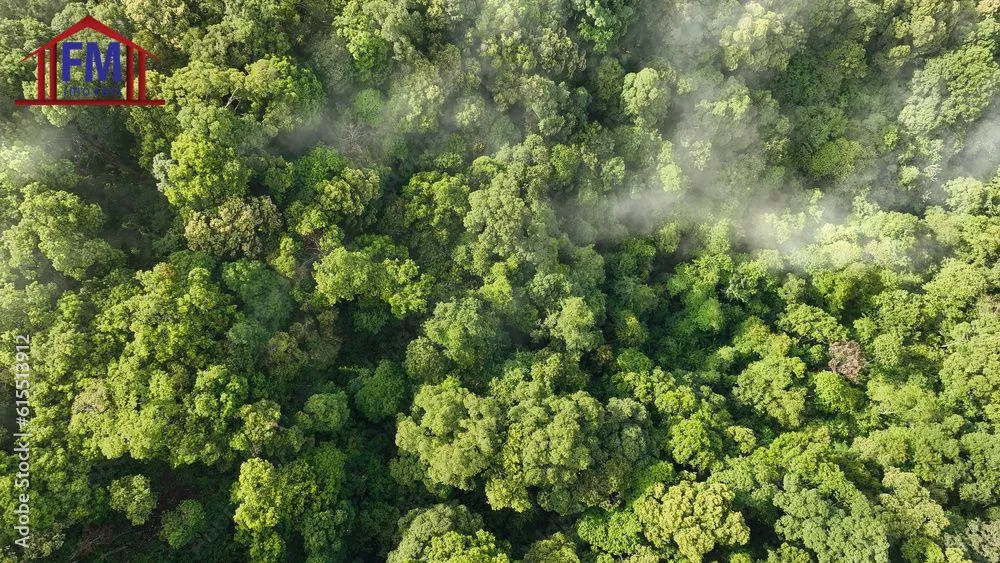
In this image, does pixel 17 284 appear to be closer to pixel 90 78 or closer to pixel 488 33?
pixel 90 78

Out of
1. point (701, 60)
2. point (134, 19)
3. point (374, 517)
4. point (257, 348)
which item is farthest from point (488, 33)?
point (374, 517)

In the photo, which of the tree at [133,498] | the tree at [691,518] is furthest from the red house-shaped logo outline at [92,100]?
the tree at [691,518]

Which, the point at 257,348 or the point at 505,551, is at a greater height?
the point at 257,348

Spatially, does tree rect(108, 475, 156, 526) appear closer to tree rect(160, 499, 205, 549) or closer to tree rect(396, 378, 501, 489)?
tree rect(160, 499, 205, 549)

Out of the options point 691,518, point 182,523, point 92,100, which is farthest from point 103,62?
point 691,518

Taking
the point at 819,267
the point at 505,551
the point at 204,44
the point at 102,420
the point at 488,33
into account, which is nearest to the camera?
the point at 102,420

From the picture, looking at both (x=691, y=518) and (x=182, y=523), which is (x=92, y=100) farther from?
(x=691, y=518)
